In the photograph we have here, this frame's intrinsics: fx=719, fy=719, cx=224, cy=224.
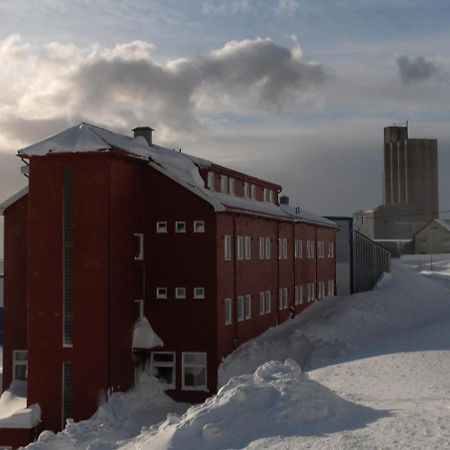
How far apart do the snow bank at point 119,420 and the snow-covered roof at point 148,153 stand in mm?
8667

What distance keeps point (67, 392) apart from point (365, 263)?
32.7m

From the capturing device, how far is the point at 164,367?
32.5 metres

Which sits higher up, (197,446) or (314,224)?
(314,224)

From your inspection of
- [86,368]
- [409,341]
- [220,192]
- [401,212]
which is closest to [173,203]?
[220,192]

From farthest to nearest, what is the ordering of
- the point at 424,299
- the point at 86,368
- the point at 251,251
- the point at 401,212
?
1. the point at 401,212
2. the point at 424,299
3. the point at 251,251
4. the point at 86,368

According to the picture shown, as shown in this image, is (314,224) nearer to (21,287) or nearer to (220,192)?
(220,192)

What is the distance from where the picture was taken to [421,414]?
1856 cm

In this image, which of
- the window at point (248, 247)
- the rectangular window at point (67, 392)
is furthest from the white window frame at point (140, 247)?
the window at point (248, 247)

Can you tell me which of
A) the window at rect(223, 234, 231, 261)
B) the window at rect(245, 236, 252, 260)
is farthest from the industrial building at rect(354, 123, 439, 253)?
the window at rect(223, 234, 231, 261)

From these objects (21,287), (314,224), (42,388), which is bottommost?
(42,388)

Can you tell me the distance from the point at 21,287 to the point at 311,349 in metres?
14.8

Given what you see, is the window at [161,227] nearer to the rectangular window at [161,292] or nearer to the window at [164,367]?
the rectangular window at [161,292]

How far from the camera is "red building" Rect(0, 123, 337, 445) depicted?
29719 mm

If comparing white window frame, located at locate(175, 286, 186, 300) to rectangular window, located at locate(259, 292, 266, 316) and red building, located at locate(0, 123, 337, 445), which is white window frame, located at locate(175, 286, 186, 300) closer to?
red building, located at locate(0, 123, 337, 445)
